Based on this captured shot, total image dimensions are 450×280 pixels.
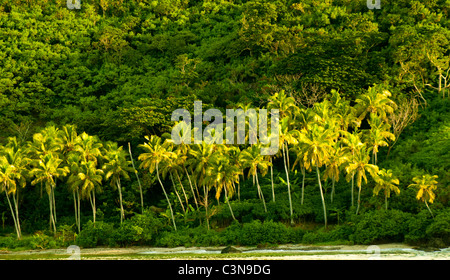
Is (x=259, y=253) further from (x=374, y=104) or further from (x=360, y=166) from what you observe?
(x=374, y=104)

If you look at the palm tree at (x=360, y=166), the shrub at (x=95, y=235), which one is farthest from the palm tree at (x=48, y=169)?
the palm tree at (x=360, y=166)

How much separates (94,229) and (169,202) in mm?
7584

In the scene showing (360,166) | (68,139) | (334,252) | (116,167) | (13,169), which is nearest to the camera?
(334,252)

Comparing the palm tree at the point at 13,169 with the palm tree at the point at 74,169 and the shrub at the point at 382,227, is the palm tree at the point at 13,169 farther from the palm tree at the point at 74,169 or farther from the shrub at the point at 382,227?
the shrub at the point at 382,227

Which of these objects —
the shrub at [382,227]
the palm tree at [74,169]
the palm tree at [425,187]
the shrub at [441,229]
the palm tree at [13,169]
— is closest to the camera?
the shrub at [441,229]

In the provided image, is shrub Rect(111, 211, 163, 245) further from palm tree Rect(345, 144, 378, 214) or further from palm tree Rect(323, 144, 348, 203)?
palm tree Rect(345, 144, 378, 214)

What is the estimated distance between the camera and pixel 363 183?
5762 cm

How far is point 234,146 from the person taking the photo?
59969 millimetres

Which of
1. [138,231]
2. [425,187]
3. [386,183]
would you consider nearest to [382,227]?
[386,183]

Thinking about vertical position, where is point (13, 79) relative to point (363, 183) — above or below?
above

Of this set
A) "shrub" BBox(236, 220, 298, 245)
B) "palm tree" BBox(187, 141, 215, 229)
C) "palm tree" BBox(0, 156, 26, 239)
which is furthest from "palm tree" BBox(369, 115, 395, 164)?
"palm tree" BBox(0, 156, 26, 239)

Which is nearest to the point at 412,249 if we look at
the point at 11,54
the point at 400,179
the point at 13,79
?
the point at 400,179

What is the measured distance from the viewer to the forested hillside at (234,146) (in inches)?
2127

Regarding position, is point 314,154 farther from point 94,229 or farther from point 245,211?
point 94,229
